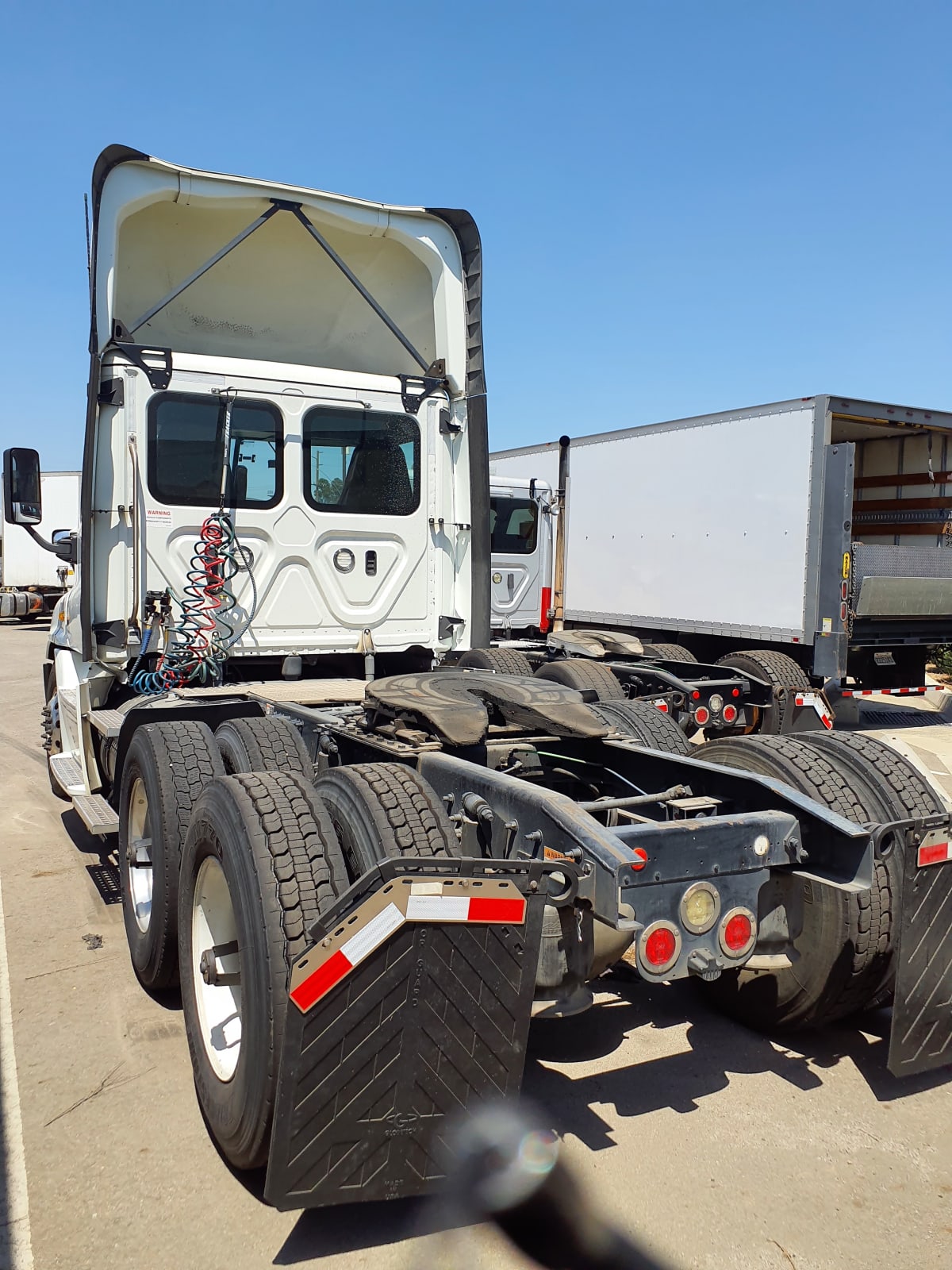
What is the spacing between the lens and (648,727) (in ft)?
14.7

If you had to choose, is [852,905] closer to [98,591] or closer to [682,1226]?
[682,1226]

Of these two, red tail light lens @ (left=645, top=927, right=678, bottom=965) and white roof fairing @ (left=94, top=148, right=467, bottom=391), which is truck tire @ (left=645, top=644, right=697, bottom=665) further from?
red tail light lens @ (left=645, top=927, right=678, bottom=965)

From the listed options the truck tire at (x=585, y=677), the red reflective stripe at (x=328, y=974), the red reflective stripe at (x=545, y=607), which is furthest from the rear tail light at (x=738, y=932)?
the red reflective stripe at (x=545, y=607)

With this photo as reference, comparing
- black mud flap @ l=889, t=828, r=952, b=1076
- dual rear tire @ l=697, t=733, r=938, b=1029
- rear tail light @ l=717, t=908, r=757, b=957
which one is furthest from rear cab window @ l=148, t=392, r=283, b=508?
black mud flap @ l=889, t=828, r=952, b=1076

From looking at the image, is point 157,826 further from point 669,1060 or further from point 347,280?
point 347,280

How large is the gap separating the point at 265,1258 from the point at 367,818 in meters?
1.24

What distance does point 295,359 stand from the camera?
21.3 ft

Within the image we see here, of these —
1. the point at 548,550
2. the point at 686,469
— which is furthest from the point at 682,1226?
the point at 548,550

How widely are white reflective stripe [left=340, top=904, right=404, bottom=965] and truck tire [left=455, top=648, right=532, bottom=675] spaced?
344 cm

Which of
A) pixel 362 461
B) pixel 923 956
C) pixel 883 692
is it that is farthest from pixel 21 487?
pixel 883 692

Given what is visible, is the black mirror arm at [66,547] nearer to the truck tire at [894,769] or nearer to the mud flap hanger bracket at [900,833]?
the truck tire at [894,769]

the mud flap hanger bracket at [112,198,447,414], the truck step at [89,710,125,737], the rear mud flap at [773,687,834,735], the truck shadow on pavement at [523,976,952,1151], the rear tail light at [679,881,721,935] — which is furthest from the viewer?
the rear mud flap at [773,687,834,735]

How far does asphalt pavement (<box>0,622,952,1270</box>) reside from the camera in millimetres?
→ 2609

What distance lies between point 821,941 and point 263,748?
7.85ft
